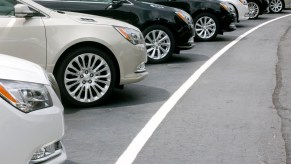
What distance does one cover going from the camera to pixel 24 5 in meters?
6.79

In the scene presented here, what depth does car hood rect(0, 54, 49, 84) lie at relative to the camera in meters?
3.98

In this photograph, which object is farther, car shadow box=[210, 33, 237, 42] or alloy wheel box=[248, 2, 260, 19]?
alloy wheel box=[248, 2, 260, 19]

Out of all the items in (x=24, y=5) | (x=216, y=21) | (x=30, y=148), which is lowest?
(x=216, y=21)

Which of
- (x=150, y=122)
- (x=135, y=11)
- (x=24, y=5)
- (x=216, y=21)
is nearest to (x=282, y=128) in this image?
(x=150, y=122)

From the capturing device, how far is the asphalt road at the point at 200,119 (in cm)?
555

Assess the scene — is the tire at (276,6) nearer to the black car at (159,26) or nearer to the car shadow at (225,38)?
the car shadow at (225,38)

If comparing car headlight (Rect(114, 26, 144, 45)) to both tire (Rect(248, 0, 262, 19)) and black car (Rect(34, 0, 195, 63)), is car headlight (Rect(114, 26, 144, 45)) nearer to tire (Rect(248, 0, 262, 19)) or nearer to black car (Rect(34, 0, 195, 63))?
black car (Rect(34, 0, 195, 63))

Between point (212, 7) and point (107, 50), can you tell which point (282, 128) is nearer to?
point (107, 50)

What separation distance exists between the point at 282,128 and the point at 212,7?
28.2 ft

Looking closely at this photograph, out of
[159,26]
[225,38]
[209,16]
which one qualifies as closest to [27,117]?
[159,26]

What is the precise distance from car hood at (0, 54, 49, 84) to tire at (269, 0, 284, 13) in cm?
2215

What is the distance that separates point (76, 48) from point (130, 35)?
30.9 inches

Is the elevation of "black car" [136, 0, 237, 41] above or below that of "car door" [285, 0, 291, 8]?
above

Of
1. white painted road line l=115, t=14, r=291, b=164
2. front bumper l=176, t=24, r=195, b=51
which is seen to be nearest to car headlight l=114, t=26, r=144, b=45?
white painted road line l=115, t=14, r=291, b=164
